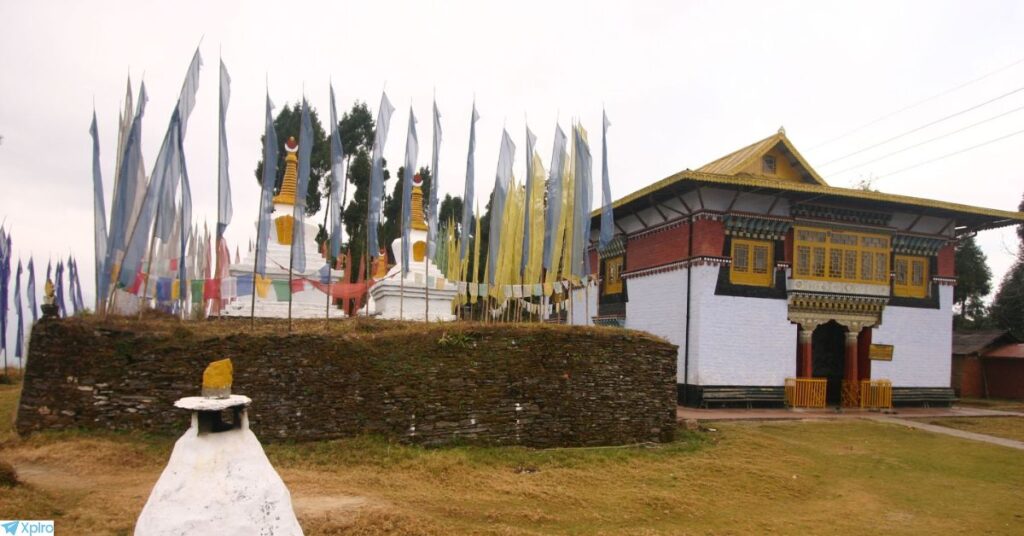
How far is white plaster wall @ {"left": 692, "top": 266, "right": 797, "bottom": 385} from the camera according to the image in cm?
2077

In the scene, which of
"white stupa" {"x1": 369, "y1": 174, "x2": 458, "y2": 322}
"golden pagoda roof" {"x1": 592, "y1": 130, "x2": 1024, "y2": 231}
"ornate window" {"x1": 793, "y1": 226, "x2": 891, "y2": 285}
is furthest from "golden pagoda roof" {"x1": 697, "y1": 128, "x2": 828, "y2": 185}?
"white stupa" {"x1": 369, "y1": 174, "x2": 458, "y2": 322}

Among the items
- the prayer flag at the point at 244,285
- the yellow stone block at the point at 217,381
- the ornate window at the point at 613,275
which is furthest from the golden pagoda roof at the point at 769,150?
the yellow stone block at the point at 217,381

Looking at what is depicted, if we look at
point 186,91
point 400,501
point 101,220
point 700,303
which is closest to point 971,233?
point 700,303

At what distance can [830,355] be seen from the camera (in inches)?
996

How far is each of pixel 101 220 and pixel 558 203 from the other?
1057cm

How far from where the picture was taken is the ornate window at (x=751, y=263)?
21422 mm

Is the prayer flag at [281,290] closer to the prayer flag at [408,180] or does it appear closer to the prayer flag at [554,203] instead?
the prayer flag at [408,180]

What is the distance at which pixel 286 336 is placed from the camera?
1250cm

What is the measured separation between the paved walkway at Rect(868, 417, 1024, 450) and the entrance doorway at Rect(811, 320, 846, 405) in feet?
15.2

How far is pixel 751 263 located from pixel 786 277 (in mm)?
1393

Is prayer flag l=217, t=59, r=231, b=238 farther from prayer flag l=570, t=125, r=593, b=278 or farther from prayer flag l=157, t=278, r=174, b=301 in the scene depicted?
prayer flag l=570, t=125, r=593, b=278

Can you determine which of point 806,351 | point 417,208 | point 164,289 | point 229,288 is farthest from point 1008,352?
point 164,289

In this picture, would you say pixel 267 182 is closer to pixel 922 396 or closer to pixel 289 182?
pixel 289 182

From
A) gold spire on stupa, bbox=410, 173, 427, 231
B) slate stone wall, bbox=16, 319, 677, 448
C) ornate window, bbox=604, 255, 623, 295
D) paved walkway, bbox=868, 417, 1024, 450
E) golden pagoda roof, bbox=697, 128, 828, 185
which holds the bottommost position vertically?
paved walkway, bbox=868, 417, 1024, 450
